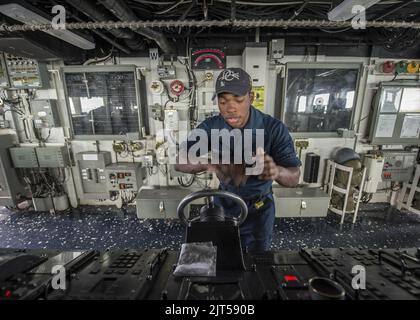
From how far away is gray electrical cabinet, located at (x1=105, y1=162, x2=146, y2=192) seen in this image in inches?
139

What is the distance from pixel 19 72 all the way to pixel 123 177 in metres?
2.50

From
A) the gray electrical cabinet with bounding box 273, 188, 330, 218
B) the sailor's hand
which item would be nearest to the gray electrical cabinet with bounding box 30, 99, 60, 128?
the sailor's hand

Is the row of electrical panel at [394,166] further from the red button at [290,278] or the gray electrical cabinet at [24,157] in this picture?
the gray electrical cabinet at [24,157]

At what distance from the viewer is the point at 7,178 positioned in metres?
3.60

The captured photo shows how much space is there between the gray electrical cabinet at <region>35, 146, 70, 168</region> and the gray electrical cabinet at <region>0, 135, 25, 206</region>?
556 mm

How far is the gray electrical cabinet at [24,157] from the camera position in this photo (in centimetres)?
357

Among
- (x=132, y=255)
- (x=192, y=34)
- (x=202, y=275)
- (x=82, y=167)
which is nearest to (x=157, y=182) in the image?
(x=82, y=167)

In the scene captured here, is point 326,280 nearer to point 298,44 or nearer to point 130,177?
point 130,177

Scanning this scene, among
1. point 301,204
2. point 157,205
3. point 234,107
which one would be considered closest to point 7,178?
point 157,205

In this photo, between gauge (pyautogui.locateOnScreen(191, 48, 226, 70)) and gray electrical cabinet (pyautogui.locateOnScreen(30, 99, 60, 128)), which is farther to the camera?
gray electrical cabinet (pyautogui.locateOnScreen(30, 99, 60, 128))

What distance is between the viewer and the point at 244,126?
70.0 inches

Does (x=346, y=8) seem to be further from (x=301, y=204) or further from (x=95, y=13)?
(x=301, y=204)

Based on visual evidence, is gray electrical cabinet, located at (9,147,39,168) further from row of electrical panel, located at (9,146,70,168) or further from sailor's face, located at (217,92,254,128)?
sailor's face, located at (217,92,254,128)
